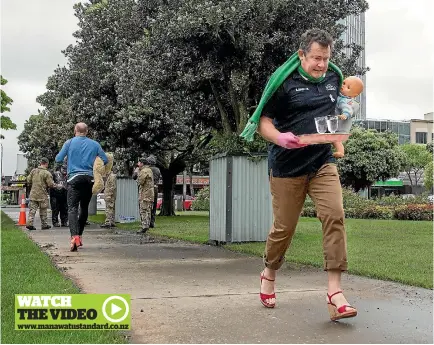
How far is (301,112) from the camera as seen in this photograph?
4.22 meters

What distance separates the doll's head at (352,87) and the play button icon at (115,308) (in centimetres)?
224

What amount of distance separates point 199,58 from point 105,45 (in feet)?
26.8

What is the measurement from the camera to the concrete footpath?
12.0 feet

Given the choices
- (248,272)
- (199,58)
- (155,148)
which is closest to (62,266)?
(248,272)

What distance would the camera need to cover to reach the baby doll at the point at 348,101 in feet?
13.7

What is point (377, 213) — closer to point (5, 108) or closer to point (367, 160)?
point (5, 108)

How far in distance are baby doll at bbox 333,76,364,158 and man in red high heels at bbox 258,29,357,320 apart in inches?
2.3

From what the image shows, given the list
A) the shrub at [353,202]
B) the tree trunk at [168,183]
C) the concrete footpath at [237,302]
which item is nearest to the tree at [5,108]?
the tree trunk at [168,183]

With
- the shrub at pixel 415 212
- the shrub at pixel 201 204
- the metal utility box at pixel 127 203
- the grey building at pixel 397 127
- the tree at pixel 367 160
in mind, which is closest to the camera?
the metal utility box at pixel 127 203

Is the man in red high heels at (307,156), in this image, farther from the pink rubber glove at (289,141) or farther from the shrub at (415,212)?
the shrub at (415,212)

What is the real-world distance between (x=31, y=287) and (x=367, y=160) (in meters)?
47.8

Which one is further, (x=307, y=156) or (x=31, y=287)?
(x=31, y=287)

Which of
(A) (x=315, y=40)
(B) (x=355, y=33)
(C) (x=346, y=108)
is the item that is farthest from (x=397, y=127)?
(A) (x=315, y=40)

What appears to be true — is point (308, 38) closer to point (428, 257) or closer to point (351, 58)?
point (428, 257)
